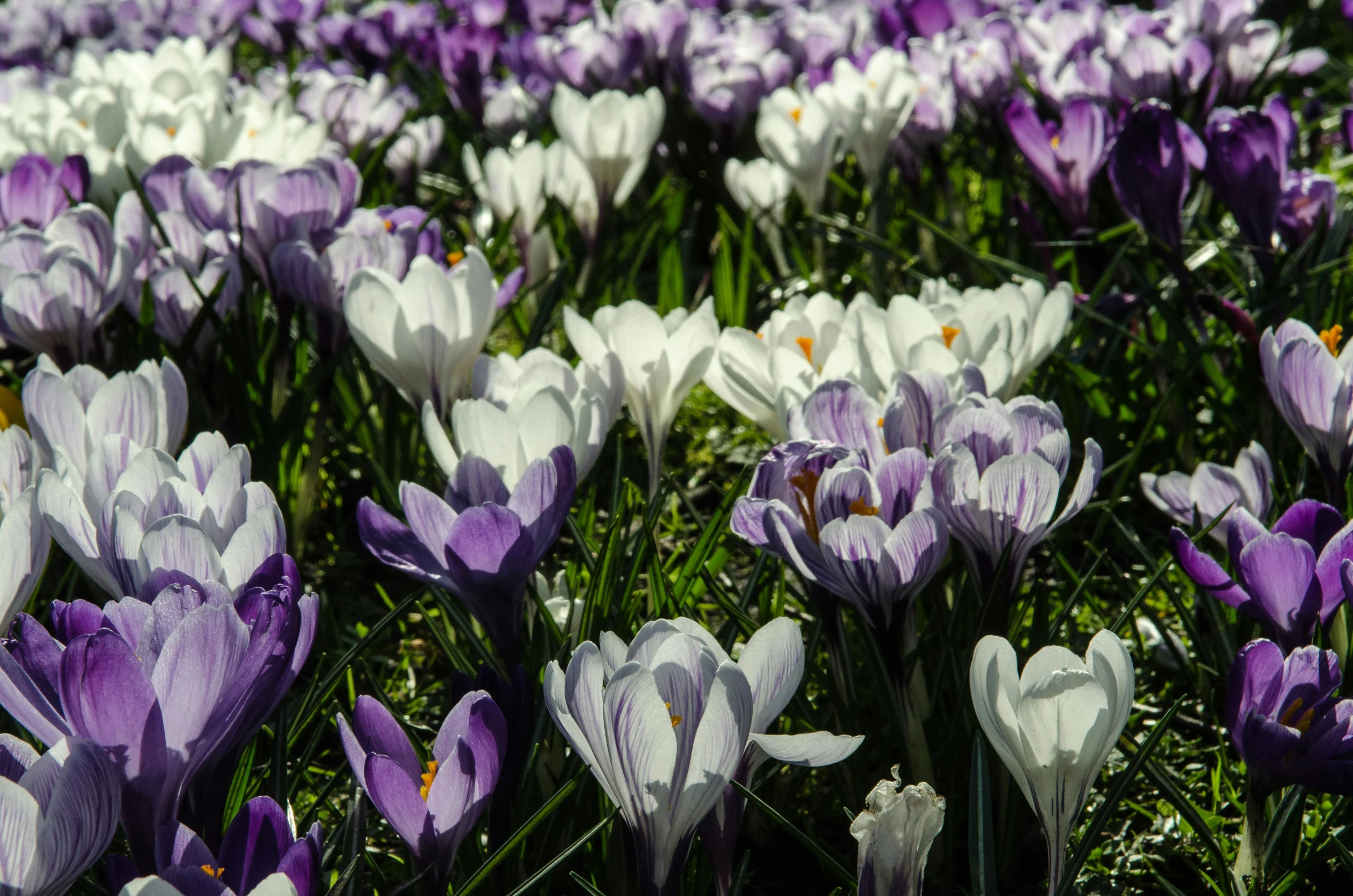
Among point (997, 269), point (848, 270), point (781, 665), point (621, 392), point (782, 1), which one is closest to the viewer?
point (781, 665)

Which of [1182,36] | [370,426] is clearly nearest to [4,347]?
[370,426]

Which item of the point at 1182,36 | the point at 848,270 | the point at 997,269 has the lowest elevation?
the point at 848,270

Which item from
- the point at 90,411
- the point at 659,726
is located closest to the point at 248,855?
the point at 659,726

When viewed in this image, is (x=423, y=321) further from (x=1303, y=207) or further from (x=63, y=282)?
(x=1303, y=207)

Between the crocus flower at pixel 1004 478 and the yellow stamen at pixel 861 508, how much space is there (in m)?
0.06

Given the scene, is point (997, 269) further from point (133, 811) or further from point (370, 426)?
point (133, 811)

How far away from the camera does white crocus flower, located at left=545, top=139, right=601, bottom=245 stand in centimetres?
245

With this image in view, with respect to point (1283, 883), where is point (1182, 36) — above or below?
above

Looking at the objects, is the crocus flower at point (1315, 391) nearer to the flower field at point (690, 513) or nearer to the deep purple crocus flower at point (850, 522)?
the flower field at point (690, 513)

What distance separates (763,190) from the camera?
2574mm

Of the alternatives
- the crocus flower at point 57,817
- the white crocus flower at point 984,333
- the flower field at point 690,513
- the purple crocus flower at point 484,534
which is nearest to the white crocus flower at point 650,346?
the flower field at point 690,513

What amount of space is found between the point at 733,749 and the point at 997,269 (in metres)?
1.59

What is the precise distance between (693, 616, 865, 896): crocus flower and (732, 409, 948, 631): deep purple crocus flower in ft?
0.52

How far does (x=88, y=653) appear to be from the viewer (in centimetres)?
79
